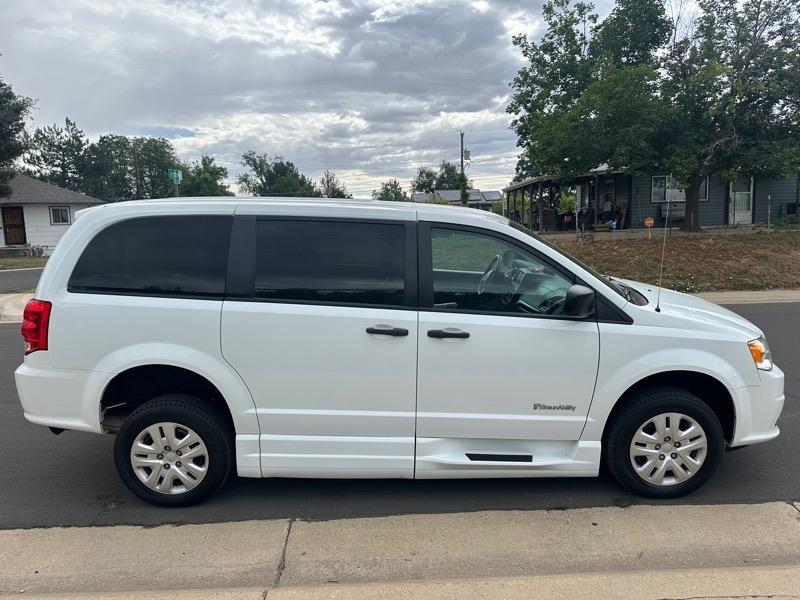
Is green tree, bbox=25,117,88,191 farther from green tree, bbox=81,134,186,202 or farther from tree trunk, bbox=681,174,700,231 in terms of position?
tree trunk, bbox=681,174,700,231

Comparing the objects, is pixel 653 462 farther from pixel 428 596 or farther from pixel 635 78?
pixel 635 78

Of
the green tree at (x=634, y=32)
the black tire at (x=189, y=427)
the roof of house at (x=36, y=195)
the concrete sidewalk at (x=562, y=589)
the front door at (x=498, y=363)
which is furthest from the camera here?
the roof of house at (x=36, y=195)

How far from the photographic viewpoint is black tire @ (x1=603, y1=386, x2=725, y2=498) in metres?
3.61

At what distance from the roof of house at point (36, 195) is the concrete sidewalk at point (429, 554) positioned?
3497 centimetres

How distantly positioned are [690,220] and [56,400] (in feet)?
69.5

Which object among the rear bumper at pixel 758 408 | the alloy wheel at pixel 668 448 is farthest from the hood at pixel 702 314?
the alloy wheel at pixel 668 448

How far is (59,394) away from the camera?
3.66 metres

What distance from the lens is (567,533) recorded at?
3.34 metres

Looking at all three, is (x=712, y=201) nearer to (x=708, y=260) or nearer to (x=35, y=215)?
(x=708, y=260)

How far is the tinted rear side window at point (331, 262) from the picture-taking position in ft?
11.8

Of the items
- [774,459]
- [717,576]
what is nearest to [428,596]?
[717,576]

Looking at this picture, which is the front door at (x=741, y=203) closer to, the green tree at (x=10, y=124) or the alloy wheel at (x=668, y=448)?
the alloy wheel at (x=668, y=448)

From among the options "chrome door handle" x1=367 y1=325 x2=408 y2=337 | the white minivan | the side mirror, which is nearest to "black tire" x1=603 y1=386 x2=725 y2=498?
the white minivan

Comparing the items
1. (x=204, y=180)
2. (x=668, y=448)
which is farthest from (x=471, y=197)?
(x=668, y=448)
